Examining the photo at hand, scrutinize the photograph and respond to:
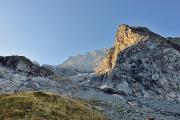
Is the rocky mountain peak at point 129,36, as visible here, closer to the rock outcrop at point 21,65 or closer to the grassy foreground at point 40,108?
the rock outcrop at point 21,65

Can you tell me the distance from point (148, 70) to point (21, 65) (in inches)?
1529

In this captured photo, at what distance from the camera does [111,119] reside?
160ft

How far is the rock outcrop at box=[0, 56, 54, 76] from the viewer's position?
91062mm

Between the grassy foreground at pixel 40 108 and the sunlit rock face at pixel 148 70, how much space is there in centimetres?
5226

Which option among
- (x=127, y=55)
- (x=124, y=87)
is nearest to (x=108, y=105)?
(x=124, y=87)

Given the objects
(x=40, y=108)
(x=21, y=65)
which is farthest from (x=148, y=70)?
(x=40, y=108)

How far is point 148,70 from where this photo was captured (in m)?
113

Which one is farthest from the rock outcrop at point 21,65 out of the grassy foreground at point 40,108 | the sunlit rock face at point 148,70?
the grassy foreground at point 40,108

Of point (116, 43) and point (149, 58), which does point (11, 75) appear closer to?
point (149, 58)

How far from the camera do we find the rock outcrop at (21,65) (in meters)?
91.1

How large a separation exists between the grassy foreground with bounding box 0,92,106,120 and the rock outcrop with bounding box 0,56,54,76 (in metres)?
43.2

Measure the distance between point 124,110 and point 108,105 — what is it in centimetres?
435

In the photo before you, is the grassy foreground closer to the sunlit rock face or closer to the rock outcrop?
the rock outcrop

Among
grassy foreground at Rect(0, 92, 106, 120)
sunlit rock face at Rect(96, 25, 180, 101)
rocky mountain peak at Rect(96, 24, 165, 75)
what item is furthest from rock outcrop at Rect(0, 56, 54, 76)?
rocky mountain peak at Rect(96, 24, 165, 75)
